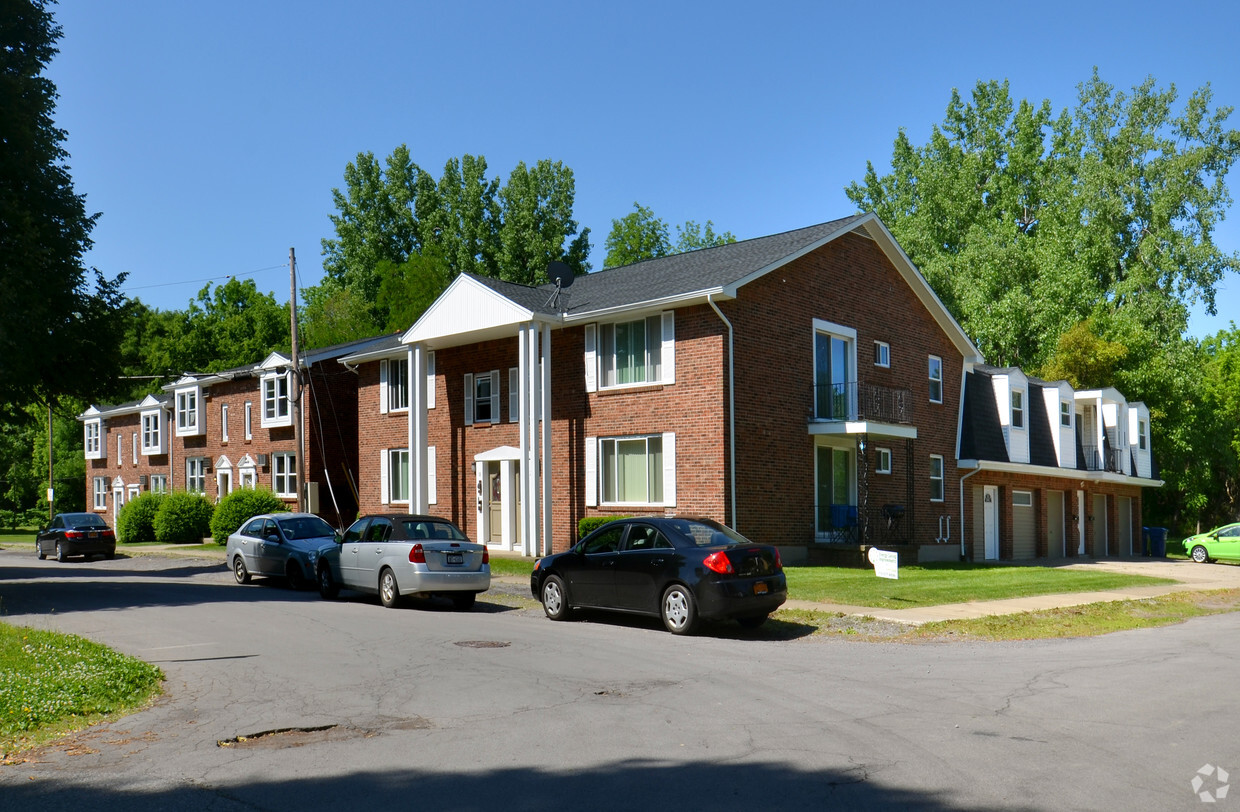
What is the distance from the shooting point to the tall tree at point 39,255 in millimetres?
19188

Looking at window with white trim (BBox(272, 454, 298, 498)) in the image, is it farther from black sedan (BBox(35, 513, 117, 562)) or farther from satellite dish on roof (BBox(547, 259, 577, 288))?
satellite dish on roof (BBox(547, 259, 577, 288))

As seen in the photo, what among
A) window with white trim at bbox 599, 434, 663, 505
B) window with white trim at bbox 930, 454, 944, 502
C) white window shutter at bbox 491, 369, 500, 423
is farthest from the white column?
window with white trim at bbox 930, 454, 944, 502

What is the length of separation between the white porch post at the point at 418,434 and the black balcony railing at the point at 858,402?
11.0 m

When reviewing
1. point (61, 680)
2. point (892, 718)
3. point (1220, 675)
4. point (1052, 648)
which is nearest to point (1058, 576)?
point (1052, 648)

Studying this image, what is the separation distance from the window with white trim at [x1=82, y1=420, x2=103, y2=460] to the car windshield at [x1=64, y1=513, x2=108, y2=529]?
22737 millimetres

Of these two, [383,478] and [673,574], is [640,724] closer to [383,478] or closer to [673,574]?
[673,574]

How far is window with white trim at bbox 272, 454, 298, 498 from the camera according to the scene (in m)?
40.7

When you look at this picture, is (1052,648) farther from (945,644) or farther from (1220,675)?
(1220,675)

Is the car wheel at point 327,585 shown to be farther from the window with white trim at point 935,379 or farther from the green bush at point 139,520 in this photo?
the green bush at point 139,520

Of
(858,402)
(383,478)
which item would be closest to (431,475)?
(383,478)

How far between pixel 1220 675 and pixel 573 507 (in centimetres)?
1734

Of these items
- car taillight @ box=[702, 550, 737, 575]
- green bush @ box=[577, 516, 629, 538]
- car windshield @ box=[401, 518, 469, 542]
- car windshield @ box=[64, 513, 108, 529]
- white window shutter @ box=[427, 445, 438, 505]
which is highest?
white window shutter @ box=[427, 445, 438, 505]

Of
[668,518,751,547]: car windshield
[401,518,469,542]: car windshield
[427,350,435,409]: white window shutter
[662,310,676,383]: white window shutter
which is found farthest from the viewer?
[427,350,435,409]: white window shutter

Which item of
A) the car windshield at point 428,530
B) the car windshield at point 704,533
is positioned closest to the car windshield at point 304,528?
the car windshield at point 428,530
